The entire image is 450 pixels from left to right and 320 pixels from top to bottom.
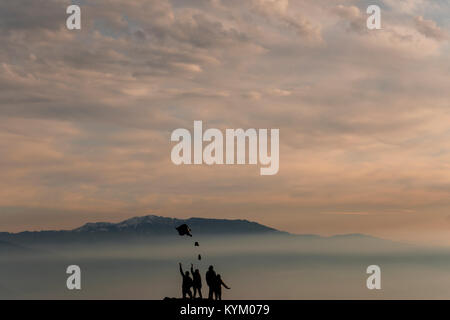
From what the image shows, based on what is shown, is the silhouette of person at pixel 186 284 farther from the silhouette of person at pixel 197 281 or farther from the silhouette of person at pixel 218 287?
the silhouette of person at pixel 218 287

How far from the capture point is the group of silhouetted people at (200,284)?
1105 inches

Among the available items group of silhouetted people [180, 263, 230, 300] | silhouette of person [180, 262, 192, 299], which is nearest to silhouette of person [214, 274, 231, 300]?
group of silhouetted people [180, 263, 230, 300]

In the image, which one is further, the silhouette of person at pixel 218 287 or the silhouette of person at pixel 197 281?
the silhouette of person at pixel 197 281

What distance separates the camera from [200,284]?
2866cm

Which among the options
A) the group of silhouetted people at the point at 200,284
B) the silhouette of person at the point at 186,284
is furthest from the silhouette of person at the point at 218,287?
the silhouette of person at the point at 186,284

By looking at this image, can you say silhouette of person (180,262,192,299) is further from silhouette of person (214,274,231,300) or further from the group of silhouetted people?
silhouette of person (214,274,231,300)

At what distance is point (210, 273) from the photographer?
28.2 meters

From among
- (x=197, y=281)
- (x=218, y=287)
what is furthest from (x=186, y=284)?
(x=218, y=287)

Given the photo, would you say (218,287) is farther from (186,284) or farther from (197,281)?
(186,284)
